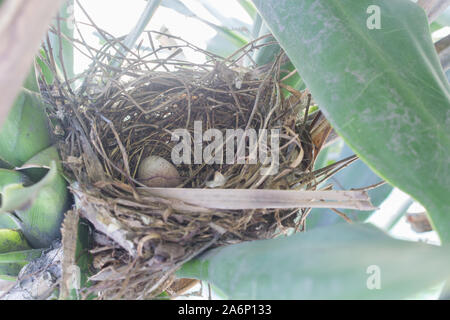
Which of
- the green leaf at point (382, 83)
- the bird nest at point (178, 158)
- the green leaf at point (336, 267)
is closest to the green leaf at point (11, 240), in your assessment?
the bird nest at point (178, 158)

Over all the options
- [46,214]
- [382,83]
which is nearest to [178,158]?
[46,214]

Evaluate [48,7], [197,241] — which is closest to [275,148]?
[197,241]

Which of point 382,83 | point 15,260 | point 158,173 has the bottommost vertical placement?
point 15,260

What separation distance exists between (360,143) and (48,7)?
1.01 ft

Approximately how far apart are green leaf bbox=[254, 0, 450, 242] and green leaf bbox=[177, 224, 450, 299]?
0.32 ft

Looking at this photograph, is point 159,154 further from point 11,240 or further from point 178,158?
point 11,240

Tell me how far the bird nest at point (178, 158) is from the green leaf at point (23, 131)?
0.04 meters

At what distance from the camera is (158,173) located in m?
0.67

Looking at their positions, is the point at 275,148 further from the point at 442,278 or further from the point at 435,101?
the point at 442,278
